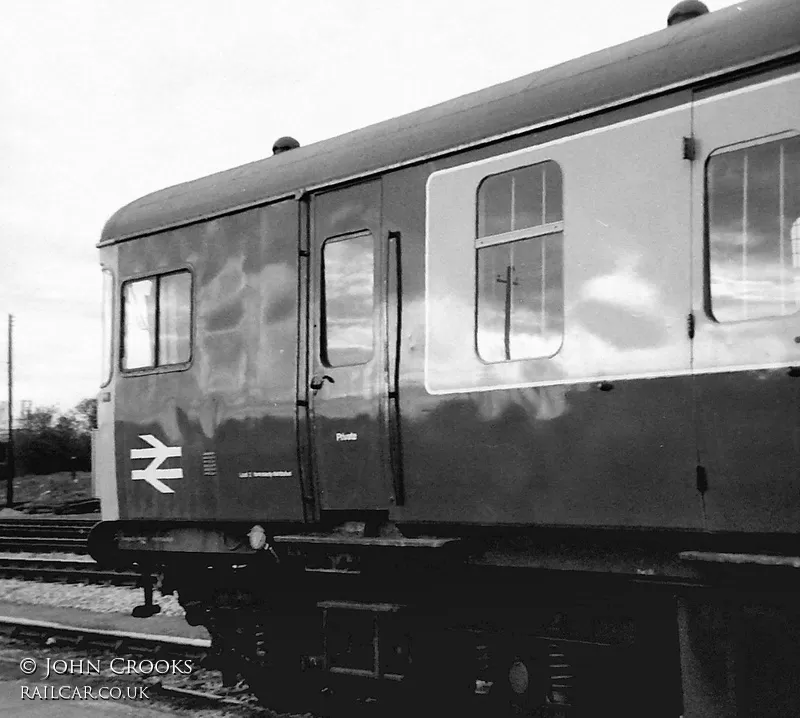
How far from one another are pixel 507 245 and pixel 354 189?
1296 mm

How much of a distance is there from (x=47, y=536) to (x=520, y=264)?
1728 centimetres

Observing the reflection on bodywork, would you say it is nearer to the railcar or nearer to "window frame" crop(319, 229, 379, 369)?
the railcar

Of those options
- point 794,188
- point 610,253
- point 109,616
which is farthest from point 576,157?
point 109,616

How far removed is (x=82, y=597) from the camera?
1248cm

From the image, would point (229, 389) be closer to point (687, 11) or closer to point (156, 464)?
point (156, 464)

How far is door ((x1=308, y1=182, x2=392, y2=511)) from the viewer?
6219 millimetres

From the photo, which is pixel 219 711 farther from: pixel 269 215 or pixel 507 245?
pixel 507 245

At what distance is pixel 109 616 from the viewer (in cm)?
1107

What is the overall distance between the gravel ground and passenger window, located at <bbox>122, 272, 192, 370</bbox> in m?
4.26

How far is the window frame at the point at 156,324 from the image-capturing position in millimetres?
7457
